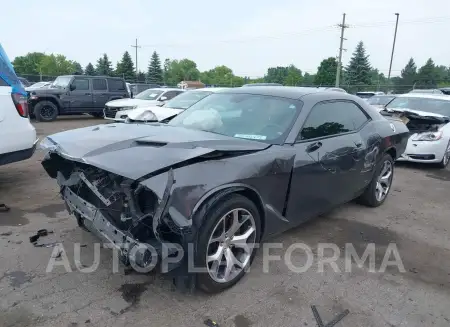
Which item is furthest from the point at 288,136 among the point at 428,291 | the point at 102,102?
the point at 102,102

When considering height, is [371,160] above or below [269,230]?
above

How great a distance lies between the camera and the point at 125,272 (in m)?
3.11

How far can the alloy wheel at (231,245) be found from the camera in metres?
2.79

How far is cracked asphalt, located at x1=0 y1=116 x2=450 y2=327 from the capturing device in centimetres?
259

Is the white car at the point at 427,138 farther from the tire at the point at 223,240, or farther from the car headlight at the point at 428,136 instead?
the tire at the point at 223,240

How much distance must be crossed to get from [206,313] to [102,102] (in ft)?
44.8

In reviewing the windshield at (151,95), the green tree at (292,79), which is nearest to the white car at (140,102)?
the windshield at (151,95)

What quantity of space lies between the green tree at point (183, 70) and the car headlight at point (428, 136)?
275 feet

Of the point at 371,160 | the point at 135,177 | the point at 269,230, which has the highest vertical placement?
the point at 135,177

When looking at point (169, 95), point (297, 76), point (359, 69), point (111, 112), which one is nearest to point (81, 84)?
point (111, 112)

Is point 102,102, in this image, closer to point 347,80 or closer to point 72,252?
point 72,252

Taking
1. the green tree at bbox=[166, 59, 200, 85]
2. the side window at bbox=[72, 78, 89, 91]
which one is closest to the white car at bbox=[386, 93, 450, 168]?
the side window at bbox=[72, 78, 89, 91]

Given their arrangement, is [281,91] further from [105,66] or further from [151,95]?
[105,66]

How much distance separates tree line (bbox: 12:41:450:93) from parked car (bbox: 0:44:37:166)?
31.4 meters
